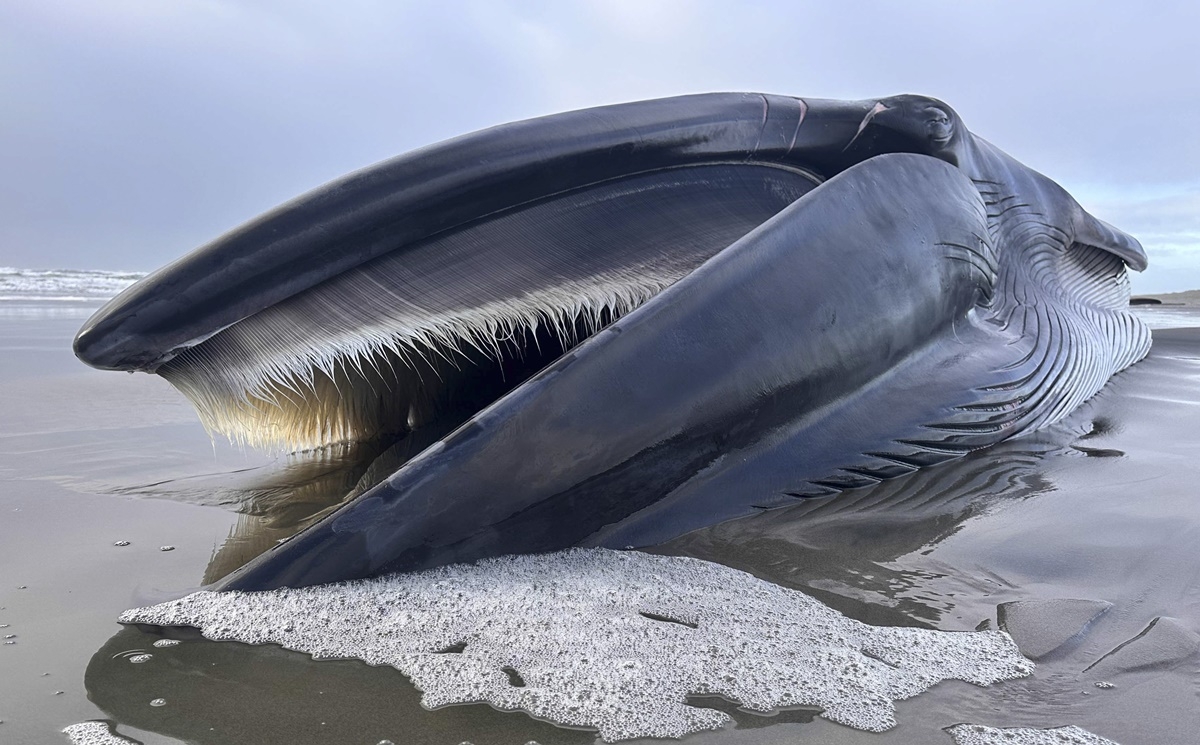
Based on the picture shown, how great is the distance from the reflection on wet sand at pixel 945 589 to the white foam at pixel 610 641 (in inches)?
2.0

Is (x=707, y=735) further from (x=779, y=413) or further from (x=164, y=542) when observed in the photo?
(x=164, y=542)

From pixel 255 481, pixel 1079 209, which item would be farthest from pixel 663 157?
pixel 1079 209

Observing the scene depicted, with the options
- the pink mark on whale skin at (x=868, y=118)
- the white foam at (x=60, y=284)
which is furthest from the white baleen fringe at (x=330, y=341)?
the white foam at (x=60, y=284)

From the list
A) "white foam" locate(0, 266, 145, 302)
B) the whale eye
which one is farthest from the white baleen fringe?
"white foam" locate(0, 266, 145, 302)

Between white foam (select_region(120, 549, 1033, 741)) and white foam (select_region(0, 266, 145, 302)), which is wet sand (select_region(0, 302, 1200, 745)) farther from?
white foam (select_region(0, 266, 145, 302))

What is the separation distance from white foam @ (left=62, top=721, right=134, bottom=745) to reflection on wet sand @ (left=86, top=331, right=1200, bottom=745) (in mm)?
48

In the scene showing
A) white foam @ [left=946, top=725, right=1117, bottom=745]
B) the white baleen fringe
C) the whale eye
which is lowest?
white foam @ [left=946, top=725, right=1117, bottom=745]

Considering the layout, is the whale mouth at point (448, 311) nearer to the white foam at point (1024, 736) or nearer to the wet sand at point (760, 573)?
the wet sand at point (760, 573)

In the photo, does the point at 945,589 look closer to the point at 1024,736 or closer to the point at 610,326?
the point at 1024,736

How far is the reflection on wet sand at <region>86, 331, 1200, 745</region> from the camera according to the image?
1.43m

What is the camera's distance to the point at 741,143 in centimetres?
288

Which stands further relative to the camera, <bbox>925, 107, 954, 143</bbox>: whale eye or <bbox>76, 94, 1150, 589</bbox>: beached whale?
<bbox>925, 107, 954, 143</bbox>: whale eye

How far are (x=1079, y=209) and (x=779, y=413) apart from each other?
2.82 metres

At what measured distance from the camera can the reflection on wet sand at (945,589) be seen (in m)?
1.43
